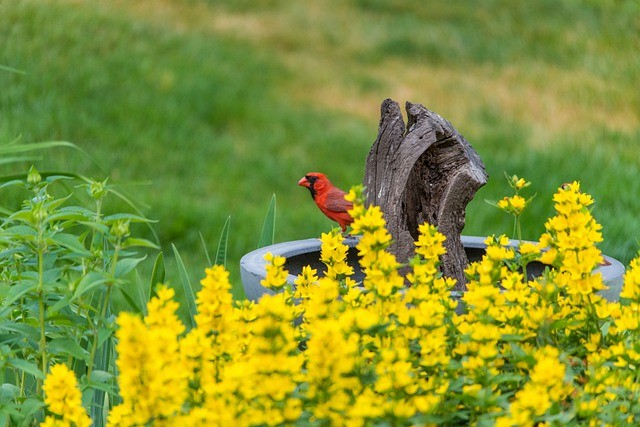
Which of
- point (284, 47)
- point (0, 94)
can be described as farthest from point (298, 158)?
point (284, 47)

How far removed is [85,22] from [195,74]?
3.63 ft

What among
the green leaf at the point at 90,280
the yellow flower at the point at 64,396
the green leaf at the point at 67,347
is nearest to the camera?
the yellow flower at the point at 64,396

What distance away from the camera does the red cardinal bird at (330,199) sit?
346cm

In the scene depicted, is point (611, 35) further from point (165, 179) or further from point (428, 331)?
point (428, 331)

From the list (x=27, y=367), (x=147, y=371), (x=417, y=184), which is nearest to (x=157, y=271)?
(x=27, y=367)

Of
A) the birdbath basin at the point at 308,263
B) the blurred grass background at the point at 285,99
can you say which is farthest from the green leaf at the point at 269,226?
the blurred grass background at the point at 285,99

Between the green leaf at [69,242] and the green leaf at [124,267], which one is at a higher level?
the green leaf at [69,242]

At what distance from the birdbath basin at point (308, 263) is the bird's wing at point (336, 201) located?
0.39 ft

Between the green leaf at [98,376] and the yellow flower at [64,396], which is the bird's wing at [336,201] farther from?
the yellow flower at [64,396]

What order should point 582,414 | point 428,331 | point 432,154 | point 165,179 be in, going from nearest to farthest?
point 582,414, point 428,331, point 432,154, point 165,179

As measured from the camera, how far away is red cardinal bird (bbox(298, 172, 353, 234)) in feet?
11.4

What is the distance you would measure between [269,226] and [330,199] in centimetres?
24

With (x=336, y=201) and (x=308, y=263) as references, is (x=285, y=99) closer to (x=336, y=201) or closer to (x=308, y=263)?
(x=336, y=201)

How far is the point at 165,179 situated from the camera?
6.86 metres
